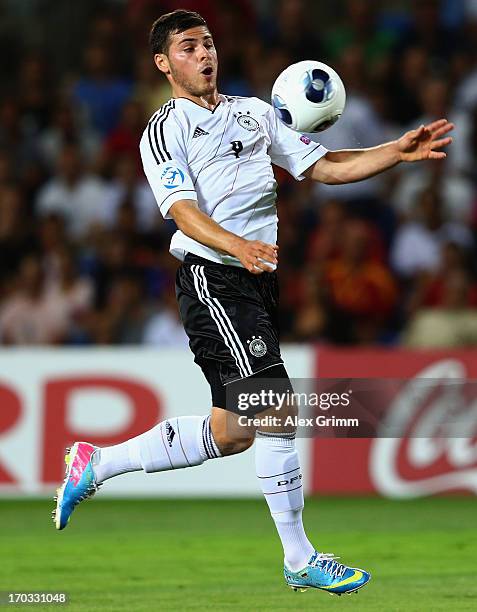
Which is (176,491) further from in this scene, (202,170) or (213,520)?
(202,170)

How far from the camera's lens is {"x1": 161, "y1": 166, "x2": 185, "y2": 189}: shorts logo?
5574mm

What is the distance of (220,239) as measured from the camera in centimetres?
532

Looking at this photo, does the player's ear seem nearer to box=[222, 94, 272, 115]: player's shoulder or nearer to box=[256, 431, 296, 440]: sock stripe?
box=[222, 94, 272, 115]: player's shoulder

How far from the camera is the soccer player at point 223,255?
559 cm

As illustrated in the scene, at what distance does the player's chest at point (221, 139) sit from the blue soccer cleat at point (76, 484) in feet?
4.66

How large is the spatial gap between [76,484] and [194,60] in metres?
1.97

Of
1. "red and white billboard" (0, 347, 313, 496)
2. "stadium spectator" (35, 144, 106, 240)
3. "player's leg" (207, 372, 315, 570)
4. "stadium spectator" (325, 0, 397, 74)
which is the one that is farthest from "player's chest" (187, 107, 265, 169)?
"stadium spectator" (325, 0, 397, 74)

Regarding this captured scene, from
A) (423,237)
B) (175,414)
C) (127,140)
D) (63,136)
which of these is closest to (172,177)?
(175,414)

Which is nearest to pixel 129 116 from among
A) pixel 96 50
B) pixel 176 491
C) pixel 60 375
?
pixel 96 50

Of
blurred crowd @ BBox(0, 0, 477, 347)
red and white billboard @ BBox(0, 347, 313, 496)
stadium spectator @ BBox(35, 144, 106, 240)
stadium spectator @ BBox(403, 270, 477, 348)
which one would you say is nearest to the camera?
red and white billboard @ BBox(0, 347, 313, 496)

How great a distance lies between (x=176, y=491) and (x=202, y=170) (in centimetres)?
483

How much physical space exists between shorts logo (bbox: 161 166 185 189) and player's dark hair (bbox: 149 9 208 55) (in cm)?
58

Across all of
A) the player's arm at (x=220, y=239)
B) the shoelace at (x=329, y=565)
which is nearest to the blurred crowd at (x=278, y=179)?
the player's arm at (x=220, y=239)

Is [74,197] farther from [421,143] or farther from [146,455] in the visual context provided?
[421,143]
